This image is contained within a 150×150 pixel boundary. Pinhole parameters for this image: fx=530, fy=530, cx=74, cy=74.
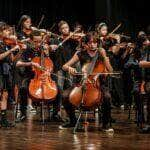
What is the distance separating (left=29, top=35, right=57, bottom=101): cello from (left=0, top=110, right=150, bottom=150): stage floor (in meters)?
0.43

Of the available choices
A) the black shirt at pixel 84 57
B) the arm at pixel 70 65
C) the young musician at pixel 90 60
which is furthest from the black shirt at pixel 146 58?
the arm at pixel 70 65

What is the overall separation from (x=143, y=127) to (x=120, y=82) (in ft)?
11.3

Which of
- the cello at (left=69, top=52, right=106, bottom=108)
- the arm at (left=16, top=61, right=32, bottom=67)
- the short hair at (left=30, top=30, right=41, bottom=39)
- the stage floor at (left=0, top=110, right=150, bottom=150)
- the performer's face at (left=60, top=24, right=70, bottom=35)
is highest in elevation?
the performer's face at (left=60, top=24, right=70, bottom=35)

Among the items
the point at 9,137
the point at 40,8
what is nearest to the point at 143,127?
the point at 9,137

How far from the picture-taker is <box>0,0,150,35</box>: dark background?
12.0 m

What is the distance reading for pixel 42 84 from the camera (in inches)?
296

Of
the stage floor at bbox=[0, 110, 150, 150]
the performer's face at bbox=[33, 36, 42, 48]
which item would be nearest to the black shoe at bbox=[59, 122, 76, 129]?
the stage floor at bbox=[0, 110, 150, 150]

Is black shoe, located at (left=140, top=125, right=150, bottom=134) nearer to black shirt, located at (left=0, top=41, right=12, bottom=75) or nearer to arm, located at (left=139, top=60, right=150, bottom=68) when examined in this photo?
arm, located at (left=139, top=60, right=150, bottom=68)

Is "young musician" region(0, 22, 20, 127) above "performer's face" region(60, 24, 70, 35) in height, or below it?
below

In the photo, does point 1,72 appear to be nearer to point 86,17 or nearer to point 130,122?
point 130,122

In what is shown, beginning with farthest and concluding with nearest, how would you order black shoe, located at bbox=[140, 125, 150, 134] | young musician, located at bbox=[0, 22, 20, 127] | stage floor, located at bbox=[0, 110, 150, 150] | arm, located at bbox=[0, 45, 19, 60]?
1. young musician, located at bbox=[0, 22, 20, 127]
2. arm, located at bbox=[0, 45, 19, 60]
3. black shoe, located at bbox=[140, 125, 150, 134]
4. stage floor, located at bbox=[0, 110, 150, 150]

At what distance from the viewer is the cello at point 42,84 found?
7.51 m

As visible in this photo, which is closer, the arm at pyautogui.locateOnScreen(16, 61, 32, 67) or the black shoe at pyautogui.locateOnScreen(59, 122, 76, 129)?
the black shoe at pyautogui.locateOnScreen(59, 122, 76, 129)

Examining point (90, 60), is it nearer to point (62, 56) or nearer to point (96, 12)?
Answer: point (62, 56)
